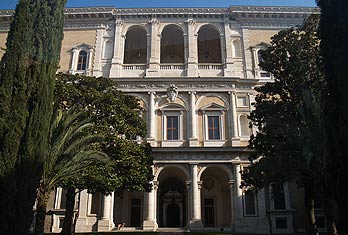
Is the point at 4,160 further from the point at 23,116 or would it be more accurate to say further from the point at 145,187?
the point at 145,187

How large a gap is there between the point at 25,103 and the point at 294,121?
11.3m

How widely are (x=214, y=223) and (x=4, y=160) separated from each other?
61.2ft

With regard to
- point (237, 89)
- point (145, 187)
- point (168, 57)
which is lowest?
point (145, 187)


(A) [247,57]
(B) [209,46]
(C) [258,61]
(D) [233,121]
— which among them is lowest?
(D) [233,121]

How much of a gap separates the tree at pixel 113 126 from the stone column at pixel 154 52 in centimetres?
786

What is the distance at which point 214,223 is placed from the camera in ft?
86.2

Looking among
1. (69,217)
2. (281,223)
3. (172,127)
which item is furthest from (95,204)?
(281,223)

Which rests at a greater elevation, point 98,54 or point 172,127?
point 98,54

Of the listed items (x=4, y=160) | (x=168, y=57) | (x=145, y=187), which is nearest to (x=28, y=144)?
(x=4, y=160)

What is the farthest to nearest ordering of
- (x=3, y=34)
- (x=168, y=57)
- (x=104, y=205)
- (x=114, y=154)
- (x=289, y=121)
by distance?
1. (x=168, y=57)
2. (x=3, y=34)
3. (x=104, y=205)
4. (x=114, y=154)
5. (x=289, y=121)

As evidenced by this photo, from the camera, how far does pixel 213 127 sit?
26719 millimetres

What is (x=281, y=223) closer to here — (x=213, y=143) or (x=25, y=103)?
(x=213, y=143)

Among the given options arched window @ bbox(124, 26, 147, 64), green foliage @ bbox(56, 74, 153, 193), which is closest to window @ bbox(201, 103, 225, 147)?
green foliage @ bbox(56, 74, 153, 193)

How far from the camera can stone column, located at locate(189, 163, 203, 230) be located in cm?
2320
